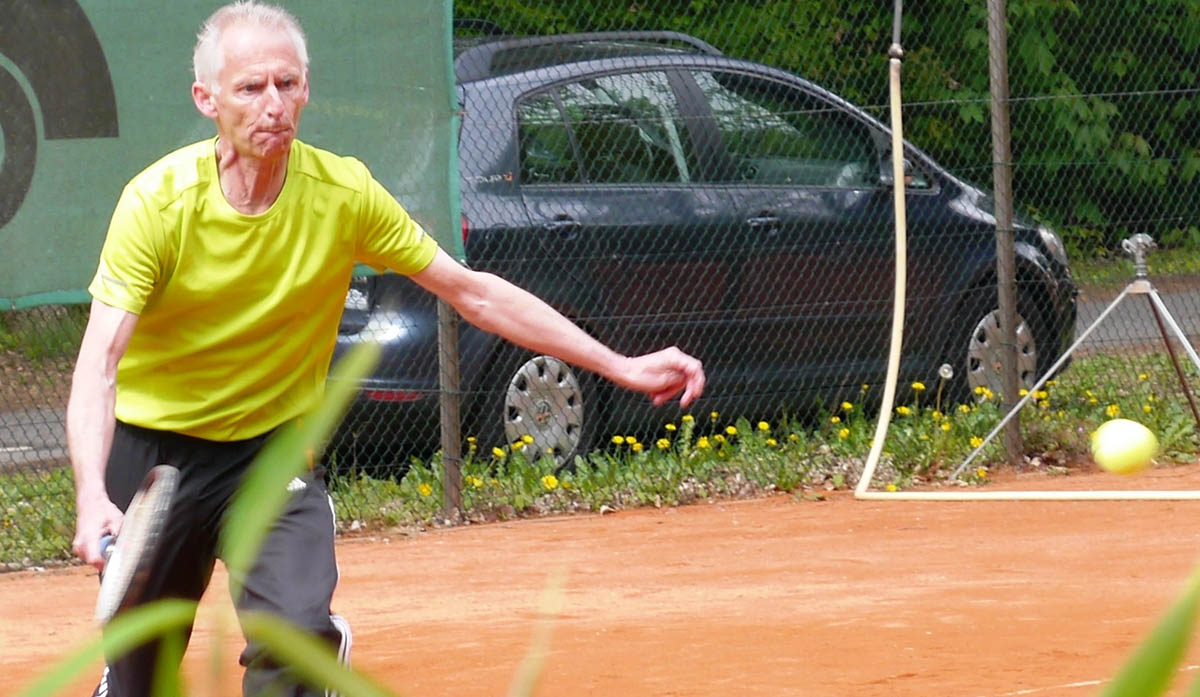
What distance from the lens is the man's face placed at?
337 centimetres

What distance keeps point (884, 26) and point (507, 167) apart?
13.6ft

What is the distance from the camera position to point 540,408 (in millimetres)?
7504

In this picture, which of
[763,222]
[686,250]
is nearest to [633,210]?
[686,250]

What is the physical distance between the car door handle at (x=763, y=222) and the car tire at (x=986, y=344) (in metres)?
1.16

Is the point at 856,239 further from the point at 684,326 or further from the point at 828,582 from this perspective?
the point at 828,582

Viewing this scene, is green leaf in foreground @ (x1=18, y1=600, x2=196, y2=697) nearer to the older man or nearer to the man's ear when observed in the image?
the older man

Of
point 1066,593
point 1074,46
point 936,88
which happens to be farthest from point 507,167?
point 1074,46

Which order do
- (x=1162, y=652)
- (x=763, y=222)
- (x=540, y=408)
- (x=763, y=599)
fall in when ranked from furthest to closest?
(x=763, y=222), (x=540, y=408), (x=763, y=599), (x=1162, y=652)

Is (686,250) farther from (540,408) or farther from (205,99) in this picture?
(205,99)

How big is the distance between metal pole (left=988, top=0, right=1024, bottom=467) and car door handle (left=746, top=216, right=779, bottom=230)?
1017 mm

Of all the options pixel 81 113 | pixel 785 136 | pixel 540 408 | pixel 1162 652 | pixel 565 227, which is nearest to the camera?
pixel 1162 652

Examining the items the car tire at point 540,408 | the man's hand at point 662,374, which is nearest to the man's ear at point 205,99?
the man's hand at point 662,374

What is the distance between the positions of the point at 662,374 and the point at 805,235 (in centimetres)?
480

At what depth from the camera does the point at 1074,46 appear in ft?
37.1
